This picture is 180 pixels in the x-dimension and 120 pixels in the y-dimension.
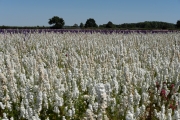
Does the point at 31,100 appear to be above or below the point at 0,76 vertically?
below

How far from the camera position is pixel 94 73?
7191 mm

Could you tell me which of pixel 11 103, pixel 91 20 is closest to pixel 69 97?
pixel 11 103

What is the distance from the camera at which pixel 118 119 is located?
4988 mm

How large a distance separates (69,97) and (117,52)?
4.63 m

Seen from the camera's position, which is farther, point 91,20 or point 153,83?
point 91,20

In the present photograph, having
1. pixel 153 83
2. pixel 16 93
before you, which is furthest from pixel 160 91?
pixel 16 93

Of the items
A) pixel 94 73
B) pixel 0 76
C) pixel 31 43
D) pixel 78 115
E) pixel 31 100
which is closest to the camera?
pixel 0 76

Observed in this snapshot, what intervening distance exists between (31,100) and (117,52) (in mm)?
5370

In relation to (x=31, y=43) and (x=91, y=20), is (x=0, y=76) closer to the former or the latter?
(x=31, y=43)

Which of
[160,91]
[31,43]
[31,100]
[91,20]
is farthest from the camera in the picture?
[91,20]

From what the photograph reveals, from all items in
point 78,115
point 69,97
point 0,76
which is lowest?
point 78,115

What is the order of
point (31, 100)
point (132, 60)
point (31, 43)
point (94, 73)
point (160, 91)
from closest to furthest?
point (31, 100)
point (160, 91)
point (94, 73)
point (132, 60)
point (31, 43)

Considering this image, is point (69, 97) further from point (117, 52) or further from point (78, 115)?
point (117, 52)

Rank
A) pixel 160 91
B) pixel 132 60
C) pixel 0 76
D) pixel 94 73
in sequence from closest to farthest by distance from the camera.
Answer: pixel 0 76 → pixel 160 91 → pixel 94 73 → pixel 132 60
